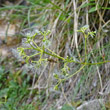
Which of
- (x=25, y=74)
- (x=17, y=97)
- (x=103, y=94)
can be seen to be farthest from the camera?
(x=25, y=74)

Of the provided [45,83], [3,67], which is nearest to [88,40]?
[45,83]

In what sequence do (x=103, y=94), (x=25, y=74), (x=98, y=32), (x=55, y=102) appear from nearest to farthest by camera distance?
(x=103, y=94), (x=98, y=32), (x=55, y=102), (x=25, y=74)

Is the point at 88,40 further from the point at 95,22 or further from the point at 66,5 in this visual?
the point at 66,5

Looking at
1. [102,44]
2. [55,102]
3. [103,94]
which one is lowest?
[55,102]

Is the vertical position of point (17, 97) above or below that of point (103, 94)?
below

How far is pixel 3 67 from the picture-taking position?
186cm

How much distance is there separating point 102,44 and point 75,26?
0.76 ft

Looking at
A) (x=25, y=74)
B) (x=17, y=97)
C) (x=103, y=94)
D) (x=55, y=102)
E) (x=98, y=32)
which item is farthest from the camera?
(x=25, y=74)

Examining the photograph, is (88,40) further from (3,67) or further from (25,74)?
(3,67)

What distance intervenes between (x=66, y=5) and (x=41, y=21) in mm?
393

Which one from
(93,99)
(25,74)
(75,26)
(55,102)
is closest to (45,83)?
(55,102)

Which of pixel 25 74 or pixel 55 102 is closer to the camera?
pixel 55 102

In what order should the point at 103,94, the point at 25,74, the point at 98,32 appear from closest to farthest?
the point at 103,94 < the point at 98,32 < the point at 25,74

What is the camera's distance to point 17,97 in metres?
1.70
